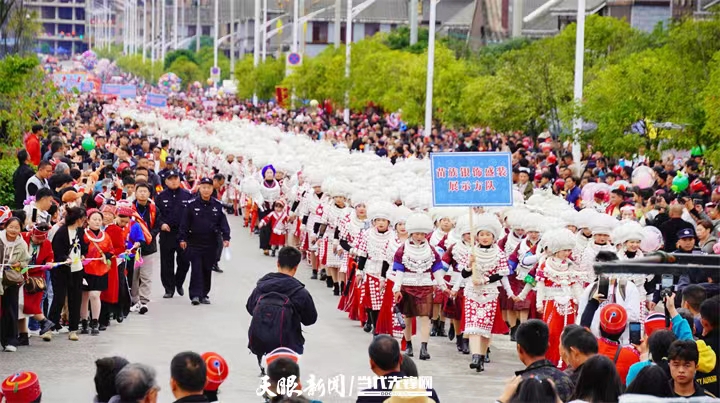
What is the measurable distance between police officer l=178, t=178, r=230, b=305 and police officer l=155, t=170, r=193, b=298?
23cm

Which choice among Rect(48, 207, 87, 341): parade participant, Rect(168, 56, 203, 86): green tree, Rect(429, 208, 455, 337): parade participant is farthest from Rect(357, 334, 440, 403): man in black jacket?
Rect(168, 56, 203, 86): green tree

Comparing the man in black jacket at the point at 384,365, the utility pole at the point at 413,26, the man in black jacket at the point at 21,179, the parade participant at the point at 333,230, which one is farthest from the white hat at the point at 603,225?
the utility pole at the point at 413,26

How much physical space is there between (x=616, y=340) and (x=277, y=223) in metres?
15.6

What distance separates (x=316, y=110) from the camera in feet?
229

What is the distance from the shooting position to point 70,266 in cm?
1725

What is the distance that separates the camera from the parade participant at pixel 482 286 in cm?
1647

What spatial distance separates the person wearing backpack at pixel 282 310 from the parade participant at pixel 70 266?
4.90m

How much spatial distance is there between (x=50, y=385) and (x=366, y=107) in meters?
51.9

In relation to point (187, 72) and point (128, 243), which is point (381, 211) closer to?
point (128, 243)

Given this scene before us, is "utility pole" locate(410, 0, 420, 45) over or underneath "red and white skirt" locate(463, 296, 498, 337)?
over

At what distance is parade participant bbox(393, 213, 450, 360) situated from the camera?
16.8 meters

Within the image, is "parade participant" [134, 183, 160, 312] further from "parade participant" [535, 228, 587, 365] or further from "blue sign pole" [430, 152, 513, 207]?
"parade participant" [535, 228, 587, 365]

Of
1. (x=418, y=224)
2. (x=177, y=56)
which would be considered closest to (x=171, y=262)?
(x=418, y=224)

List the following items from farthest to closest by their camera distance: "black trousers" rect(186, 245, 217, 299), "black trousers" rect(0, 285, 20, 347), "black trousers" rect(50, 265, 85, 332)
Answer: "black trousers" rect(186, 245, 217, 299) < "black trousers" rect(50, 265, 85, 332) < "black trousers" rect(0, 285, 20, 347)
